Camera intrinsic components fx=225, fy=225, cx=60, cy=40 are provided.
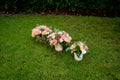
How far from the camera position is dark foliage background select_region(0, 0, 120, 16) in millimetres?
10156

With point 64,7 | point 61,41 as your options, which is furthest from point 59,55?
point 64,7

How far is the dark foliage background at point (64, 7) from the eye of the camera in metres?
10.2

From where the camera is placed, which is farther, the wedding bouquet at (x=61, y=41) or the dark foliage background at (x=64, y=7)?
the dark foliage background at (x=64, y=7)

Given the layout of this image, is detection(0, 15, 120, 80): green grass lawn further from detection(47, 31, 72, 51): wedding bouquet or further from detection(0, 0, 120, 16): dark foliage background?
detection(0, 0, 120, 16): dark foliage background

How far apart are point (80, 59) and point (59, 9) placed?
5043 mm

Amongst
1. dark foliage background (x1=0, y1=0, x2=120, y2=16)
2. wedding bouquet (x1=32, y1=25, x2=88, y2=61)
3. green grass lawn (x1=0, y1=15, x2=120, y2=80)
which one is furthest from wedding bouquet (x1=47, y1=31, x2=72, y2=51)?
dark foliage background (x1=0, y1=0, x2=120, y2=16)

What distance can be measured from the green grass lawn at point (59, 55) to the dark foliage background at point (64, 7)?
1339mm

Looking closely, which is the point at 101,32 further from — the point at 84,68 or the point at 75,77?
the point at 75,77

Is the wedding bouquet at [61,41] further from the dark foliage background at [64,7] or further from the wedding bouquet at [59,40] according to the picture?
the dark foliage background at [64,7]

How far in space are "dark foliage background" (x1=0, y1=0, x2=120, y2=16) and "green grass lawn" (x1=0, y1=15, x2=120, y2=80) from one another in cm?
134

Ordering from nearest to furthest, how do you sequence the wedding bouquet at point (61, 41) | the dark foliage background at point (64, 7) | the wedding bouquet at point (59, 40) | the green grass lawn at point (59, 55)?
the green grass lawn at point (59, 55) → the wedding bouquet at point (61, 41) → the wedding bouquet at point (59, 40) → the dark foliage background at point (64, 7)

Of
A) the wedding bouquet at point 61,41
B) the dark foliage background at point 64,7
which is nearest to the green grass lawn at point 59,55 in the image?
the wedding bouquet at point 61,41

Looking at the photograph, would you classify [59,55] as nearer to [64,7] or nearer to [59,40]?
[59,40]

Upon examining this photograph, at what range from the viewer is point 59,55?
6184 millimetres
